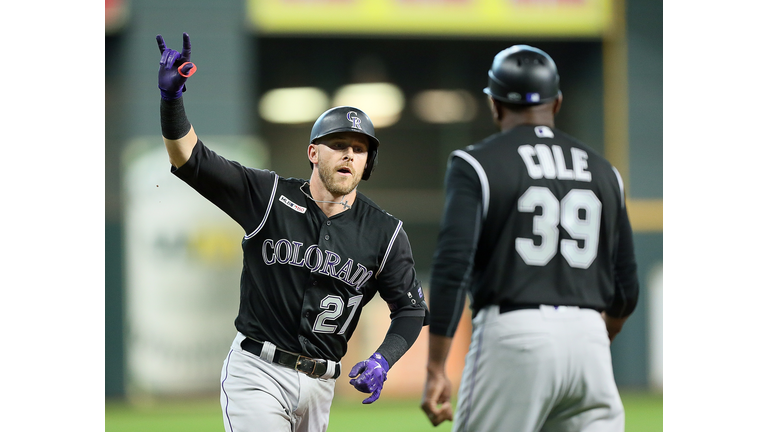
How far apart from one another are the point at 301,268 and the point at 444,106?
10.8m

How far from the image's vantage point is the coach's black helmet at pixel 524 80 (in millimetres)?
3469

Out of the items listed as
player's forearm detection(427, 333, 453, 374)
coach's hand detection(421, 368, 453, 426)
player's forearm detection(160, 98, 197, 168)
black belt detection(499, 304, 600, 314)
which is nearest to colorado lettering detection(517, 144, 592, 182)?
black belt detection(499, 304, 600, 314)

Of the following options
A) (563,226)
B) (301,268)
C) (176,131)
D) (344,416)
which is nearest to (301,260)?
(301,268)

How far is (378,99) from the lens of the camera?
564 inches

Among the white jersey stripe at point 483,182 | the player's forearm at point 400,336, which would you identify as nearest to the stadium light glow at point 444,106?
the player's forearm at point 400,336

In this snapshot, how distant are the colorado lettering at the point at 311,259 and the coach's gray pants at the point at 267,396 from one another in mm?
447

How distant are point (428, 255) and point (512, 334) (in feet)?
36.2

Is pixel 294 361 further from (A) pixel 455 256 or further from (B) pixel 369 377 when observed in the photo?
(A) pixel 455 256

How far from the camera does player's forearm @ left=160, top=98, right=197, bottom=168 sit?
3818mm

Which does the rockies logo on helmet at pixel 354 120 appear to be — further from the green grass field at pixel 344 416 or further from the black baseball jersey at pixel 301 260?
the green grass field at pixel 344 416

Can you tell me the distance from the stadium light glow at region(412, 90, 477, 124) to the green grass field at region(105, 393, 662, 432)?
5200mm

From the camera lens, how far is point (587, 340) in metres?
3.24

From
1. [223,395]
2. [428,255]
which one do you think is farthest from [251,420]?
[428,255]

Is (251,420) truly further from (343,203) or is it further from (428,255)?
(428,255)
